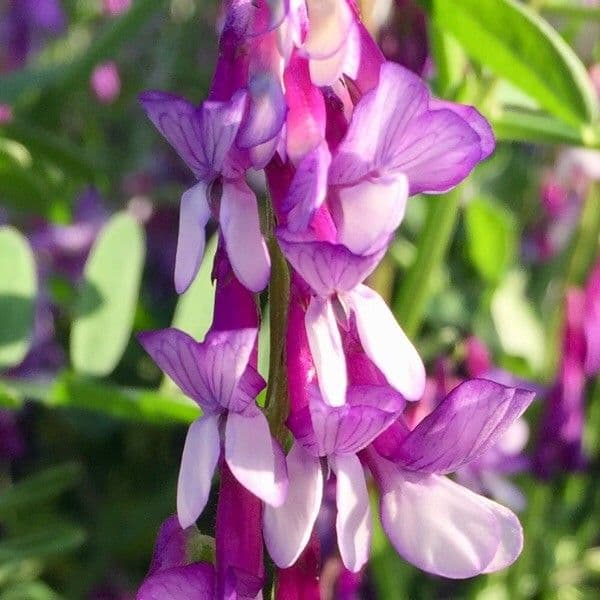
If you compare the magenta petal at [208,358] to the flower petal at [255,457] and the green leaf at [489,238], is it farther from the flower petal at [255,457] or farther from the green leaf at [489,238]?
the green leaf at [489,238]

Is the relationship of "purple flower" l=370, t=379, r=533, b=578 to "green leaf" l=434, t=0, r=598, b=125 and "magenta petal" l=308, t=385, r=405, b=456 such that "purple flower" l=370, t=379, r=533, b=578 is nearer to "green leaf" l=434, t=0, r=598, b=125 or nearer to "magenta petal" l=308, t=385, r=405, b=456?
"magenta petal" l=308, t=385, r=405, b=456

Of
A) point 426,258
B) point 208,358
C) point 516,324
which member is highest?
point 208,358

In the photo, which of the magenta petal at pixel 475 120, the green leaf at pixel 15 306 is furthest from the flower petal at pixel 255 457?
the green leaf at pixel 15 306

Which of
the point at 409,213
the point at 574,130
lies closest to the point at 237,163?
the point at 574,130

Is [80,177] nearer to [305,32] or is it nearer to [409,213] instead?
[409,213]

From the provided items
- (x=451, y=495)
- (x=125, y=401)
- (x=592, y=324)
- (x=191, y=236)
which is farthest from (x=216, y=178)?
(x=592, y=324)

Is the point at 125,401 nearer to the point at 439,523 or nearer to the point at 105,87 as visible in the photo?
the point at 439,523
